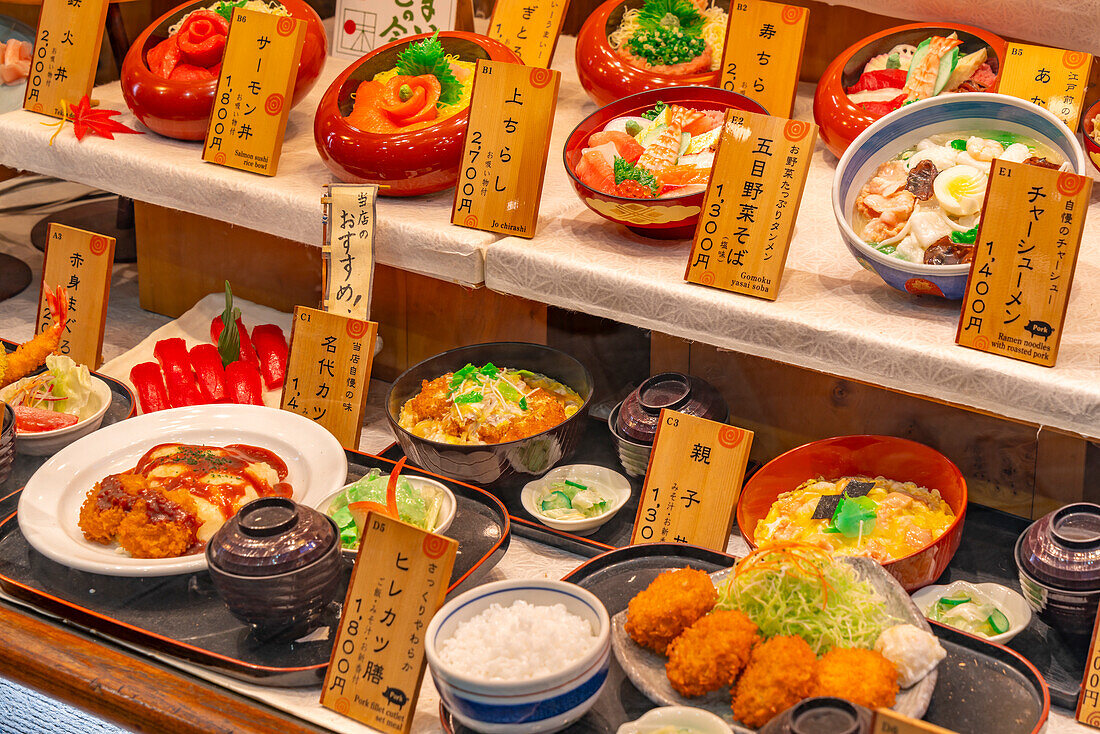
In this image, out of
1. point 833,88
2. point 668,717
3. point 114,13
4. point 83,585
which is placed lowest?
point 83,585

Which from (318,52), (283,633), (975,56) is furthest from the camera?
(318,52)

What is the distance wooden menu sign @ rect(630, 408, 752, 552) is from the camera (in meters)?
1.75

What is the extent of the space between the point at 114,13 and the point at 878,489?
2.54m

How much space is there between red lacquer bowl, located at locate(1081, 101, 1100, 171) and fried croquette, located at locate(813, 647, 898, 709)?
1148 mm

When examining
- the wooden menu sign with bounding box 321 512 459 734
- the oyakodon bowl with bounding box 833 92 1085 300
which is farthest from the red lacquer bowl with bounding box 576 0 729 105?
the wooden menu sign with bounding box 321 512 459 734

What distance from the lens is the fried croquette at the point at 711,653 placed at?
4.69ft

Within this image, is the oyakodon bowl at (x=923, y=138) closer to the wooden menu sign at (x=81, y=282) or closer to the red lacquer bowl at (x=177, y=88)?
the red lacquer bowl at (x=177, y=88)

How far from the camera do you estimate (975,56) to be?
2.19 m

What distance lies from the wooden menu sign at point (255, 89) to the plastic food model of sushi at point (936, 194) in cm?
121

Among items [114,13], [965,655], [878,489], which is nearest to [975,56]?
[878,489]

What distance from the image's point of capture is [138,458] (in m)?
2.04

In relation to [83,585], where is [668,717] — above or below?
above

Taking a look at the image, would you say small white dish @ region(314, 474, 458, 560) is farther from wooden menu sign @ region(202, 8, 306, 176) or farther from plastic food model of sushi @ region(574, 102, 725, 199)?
wooden menu sign @ region(202, 8, 306, 176)

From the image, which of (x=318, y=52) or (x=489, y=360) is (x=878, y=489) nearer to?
(x=489, y=360)
